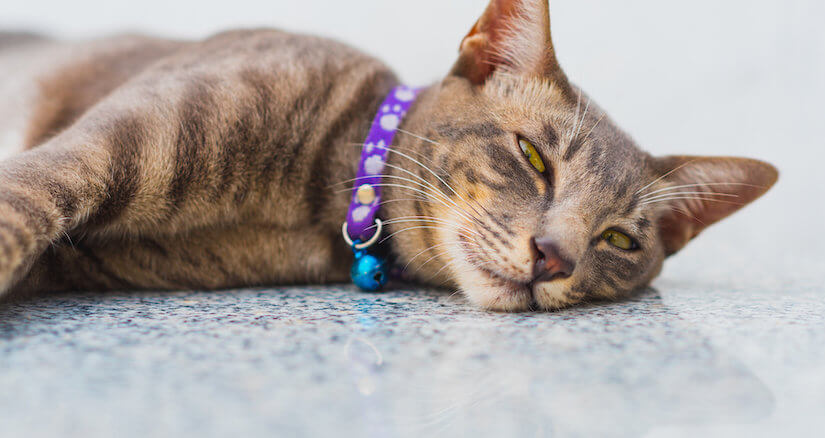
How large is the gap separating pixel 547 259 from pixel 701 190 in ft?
2.05

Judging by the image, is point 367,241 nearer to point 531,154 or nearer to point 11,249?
point 531,154

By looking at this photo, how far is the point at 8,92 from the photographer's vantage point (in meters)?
1.87

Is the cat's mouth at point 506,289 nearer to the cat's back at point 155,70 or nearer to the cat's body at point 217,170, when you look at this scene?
the cat's body at point 217,170

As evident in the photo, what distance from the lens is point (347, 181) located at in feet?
4.15

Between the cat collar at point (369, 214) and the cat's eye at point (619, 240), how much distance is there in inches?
19.1

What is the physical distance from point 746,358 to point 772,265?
1.36 meters

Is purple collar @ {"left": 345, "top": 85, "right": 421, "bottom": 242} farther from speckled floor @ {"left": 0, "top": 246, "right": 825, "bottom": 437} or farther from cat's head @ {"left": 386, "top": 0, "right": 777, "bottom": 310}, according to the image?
speckled floor @ {"left": 0, "top": 246, "right": 825, "bottom": 437}

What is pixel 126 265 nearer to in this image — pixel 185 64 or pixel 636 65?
pixel 185 64

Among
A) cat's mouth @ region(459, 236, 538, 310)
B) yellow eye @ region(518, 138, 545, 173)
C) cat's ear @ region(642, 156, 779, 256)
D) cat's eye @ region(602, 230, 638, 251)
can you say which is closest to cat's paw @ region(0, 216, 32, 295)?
cat's mouth @ region(459, 236, 538, 310)

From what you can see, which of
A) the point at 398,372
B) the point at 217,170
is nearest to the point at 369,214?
the point at 217,170

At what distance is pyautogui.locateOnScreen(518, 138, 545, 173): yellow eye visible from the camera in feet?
3.94

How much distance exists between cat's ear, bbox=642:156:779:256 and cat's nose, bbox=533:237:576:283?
36cm

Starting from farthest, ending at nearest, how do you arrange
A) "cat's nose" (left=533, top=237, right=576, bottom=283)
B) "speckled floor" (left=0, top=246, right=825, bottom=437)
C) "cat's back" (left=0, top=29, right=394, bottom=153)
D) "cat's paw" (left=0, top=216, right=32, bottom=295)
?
1. "cat's back" (left=0, top=29, right=394, bottom=153)
2. "cat's nose" (left=533, top=237, right=576, bottom=283)
3. "cat's paw" (left=0, top=216, right=32, bottom=295)
4. "speckled floor" (left=0, top=246, right=825, bottom=437)

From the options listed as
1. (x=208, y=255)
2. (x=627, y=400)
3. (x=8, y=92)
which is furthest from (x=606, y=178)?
(x=8, y=92)
